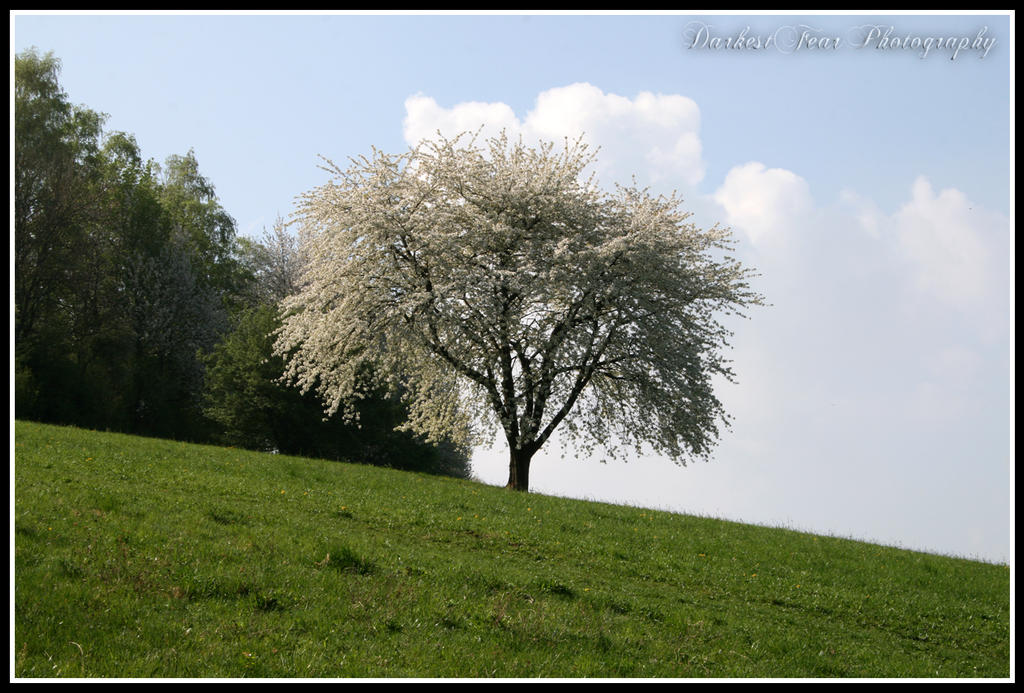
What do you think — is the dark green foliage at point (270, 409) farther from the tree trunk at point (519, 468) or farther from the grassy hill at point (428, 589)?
the grassy hill at point (428, 589)

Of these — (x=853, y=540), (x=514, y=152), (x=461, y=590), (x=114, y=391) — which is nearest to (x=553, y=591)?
(x=461, y=590)

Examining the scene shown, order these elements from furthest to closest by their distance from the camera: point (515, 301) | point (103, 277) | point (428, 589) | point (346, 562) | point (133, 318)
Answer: point (133, 318) < point (103, 277) < point (515, 301) < point (346, 562) < point (428, 589)

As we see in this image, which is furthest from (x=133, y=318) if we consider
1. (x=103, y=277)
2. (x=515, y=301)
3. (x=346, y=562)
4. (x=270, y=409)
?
(x=346, y=562)

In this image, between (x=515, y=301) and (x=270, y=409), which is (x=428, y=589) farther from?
(x=270, y=409)

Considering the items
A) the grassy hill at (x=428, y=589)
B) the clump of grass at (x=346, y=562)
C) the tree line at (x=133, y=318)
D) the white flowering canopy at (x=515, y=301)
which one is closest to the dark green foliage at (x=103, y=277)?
the tree line at (x=133, y=318)

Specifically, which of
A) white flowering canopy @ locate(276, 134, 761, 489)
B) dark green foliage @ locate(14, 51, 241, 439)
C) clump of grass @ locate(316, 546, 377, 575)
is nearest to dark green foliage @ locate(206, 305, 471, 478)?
dark green foliage @ locate(14, 51, 241, 439)

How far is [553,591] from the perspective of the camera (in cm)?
1391

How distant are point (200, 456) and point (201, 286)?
3701 centimetres

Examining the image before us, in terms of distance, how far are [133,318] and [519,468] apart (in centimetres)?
3367

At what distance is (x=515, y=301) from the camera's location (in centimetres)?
2781

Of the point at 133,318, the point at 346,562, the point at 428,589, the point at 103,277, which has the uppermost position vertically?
the point at 103,277

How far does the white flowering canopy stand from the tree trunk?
0.18 feet

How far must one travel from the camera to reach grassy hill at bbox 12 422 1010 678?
1080 centimetres

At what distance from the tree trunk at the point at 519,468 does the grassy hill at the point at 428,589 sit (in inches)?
281
